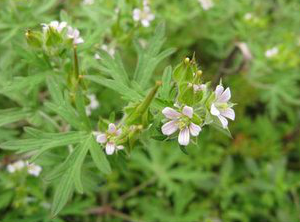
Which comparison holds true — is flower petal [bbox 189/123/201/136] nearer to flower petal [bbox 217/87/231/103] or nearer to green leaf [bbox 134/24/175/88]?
flower petal [bbox 217/87/231/103]

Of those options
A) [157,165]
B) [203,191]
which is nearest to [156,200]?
[157,165]

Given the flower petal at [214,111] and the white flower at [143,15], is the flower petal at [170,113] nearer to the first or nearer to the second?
the flower petal at [214,111]

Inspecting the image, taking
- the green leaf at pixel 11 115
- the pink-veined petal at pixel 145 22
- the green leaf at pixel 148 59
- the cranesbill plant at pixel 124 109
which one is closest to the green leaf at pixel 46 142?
the cranesbill plant at pixel 124 109

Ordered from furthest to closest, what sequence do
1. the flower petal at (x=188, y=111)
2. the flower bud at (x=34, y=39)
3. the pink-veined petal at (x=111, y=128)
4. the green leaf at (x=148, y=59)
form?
the green leaf at (x=148, y=59) < the flower bud at (x=34, y=39) < the pink-veined petal at (x=111, y=128) < the flower petal at (x=188, y=111)

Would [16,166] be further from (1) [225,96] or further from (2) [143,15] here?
(1) [225,96]

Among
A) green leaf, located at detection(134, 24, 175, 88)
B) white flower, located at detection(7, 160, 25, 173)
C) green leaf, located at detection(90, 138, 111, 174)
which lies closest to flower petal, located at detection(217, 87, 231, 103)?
green leaf, located at detection(134, 24, 175, 88)
